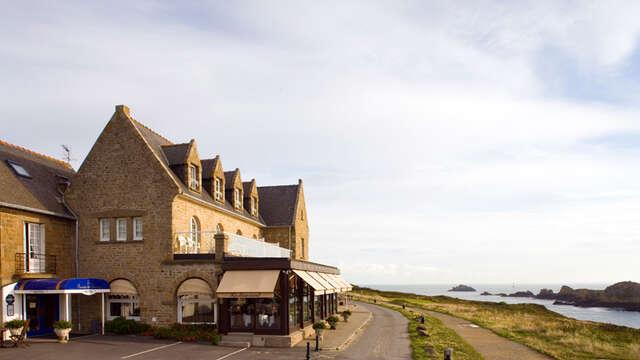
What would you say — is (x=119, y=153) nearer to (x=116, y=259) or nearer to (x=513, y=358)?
(x=116, y=259)

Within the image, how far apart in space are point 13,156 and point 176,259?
10.7m

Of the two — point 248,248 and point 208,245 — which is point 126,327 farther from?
point 248,248

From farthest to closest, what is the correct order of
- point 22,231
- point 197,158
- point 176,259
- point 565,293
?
1. point 565,293
2. point 197,158
3. point 176,259
4. point 22,231

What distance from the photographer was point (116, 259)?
27.3 m

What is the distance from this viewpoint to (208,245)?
1180 inches

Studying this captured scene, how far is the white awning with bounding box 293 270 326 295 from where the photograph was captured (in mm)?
26031

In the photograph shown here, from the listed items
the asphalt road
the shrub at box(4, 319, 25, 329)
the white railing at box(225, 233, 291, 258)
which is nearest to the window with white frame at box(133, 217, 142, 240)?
the white railing at box(225, 233, 291, 258)

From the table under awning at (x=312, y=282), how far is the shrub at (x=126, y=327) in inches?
316

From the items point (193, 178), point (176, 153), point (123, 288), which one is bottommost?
point (123, 288)

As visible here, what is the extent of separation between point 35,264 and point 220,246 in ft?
29.5

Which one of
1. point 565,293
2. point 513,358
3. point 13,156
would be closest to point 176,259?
point 13,156

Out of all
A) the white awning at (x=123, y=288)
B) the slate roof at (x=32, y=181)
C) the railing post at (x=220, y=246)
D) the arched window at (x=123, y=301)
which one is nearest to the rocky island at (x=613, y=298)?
the railing post at (x=220, y=246)

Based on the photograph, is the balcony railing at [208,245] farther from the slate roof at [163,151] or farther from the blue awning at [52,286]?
the blue awning at [52,286]

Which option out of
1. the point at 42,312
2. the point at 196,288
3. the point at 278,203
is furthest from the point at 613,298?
the point at 42,312
